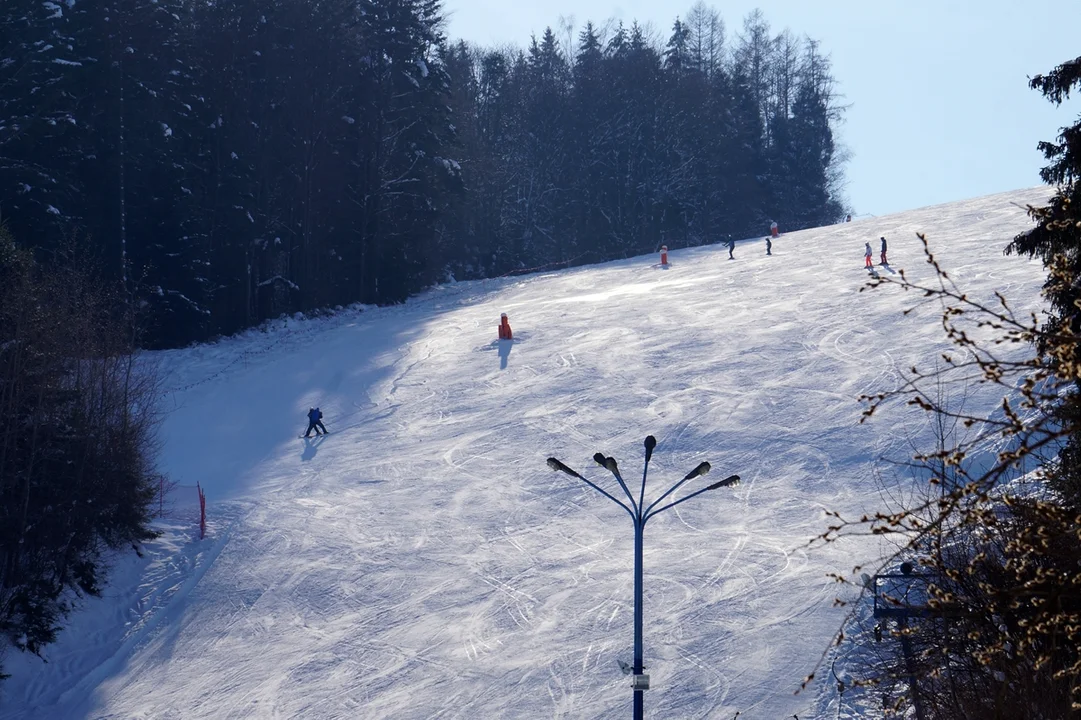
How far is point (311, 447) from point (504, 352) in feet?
28.4

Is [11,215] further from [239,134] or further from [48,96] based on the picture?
[239,134]

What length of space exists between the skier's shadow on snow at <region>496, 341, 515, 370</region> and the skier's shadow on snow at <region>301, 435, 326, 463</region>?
6779 millimetres

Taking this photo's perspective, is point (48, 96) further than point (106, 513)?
Yes

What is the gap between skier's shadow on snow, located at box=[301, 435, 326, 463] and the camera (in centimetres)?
2939

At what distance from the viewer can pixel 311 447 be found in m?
30.1

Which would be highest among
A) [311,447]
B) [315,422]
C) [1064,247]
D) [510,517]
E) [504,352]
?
[1064,247]

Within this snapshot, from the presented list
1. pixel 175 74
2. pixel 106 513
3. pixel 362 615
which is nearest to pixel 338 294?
pixel 175 74

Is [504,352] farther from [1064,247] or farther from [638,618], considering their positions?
[1064,247]

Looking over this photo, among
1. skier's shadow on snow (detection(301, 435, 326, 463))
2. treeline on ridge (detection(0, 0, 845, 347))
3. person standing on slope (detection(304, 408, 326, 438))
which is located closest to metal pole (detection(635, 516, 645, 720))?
skier's shadow on snow (detection(301, 435, 326, 463))

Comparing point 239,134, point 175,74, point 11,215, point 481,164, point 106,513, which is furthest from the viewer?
point 481,164

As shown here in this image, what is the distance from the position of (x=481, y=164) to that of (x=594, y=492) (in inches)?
1705

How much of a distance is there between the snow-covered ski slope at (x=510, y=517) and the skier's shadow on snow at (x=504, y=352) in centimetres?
15

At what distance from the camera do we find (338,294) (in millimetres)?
51719

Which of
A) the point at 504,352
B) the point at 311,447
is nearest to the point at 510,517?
the point at 311,447
